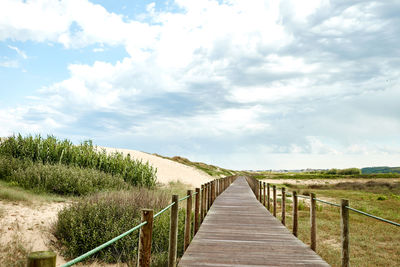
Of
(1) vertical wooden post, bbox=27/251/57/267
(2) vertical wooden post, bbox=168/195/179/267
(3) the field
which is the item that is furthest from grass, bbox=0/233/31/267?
(1) vertical wooden post, bbox=27/251/57/267

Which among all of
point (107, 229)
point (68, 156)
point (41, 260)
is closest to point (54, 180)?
point (68, 156)

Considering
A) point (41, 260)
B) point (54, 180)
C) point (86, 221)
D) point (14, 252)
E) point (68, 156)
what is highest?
point (68, 156)

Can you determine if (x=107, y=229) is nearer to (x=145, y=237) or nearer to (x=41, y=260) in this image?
(x=145, y=237)

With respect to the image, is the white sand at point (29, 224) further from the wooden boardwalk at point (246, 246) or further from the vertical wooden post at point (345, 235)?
the vertical wooden post at point (345, 235)

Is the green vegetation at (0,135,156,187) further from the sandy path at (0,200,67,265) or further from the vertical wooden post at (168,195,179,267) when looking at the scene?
the vertical wooden post at (168,195,179,267)

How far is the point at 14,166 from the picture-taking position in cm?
1727

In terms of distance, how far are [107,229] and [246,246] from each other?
12.8 ft

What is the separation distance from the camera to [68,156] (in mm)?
20359

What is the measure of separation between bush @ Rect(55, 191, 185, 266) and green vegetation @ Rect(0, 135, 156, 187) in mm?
9958

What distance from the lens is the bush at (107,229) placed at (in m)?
8.08

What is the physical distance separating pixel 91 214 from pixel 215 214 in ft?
14.3

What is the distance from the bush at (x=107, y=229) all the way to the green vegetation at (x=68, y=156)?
9.96 meters

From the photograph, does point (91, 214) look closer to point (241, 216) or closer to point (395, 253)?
point (241, 216)

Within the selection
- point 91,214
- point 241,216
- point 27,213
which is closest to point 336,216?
point 241,216
